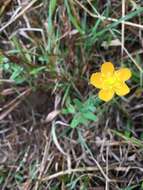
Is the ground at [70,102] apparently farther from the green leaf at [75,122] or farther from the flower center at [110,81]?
the flower center at [110,81]

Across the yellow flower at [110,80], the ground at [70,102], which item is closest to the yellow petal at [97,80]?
the yellow flower at [110,80]

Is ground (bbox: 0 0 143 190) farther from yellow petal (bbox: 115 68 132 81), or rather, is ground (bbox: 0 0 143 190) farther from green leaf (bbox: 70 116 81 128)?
yellow petal (bbox: 115 68 132 81)

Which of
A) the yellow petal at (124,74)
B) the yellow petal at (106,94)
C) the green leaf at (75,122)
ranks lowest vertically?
the green leaf at (75,122)

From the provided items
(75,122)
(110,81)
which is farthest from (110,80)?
(75,122)

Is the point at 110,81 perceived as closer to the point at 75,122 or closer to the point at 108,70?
the point at 108,70

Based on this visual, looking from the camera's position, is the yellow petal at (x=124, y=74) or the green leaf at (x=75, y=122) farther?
the green leaf at (x=75, y=122)

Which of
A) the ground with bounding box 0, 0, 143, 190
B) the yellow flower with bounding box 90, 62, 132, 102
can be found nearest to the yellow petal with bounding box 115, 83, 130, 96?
the yellow flower with bounding box 90, 62, 132, 102

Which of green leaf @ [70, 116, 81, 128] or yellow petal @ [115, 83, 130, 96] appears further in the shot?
green leaf @ [70, 116, 81, 128]

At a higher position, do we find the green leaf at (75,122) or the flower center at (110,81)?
the flower center at (110,81)

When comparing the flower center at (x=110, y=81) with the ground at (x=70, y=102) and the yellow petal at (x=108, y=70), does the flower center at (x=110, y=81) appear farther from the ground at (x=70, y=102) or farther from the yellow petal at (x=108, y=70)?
the ground at (x=70, y=102)
